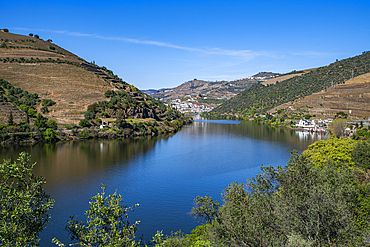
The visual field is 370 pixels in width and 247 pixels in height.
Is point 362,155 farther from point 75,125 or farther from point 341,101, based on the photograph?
point 341,101

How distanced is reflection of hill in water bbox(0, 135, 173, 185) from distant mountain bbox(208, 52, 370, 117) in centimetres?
7985

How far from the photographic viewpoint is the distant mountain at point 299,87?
117 meters

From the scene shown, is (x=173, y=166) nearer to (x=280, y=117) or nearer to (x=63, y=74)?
(x=63, y=74)

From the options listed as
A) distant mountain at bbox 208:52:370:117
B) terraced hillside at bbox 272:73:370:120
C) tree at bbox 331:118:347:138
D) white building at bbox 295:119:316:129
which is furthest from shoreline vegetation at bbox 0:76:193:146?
distant mountain at bbox 208:52:370:117

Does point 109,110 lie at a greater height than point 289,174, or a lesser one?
greater

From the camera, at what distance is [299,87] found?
13125cm

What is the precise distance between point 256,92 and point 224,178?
13613cm

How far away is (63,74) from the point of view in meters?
80.6

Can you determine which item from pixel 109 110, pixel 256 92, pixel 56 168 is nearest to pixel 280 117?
pixel 256 92

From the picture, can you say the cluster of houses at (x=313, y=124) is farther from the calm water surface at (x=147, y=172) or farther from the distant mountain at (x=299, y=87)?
the calm water surface at (x=147, y=172)

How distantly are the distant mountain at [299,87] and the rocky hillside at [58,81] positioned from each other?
61.8m

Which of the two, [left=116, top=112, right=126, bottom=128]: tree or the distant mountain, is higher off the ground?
the distant mountain

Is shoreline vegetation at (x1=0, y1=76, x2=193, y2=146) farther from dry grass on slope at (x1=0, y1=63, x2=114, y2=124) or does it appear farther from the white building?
the white building

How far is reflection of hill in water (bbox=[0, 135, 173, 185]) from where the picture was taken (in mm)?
32438
